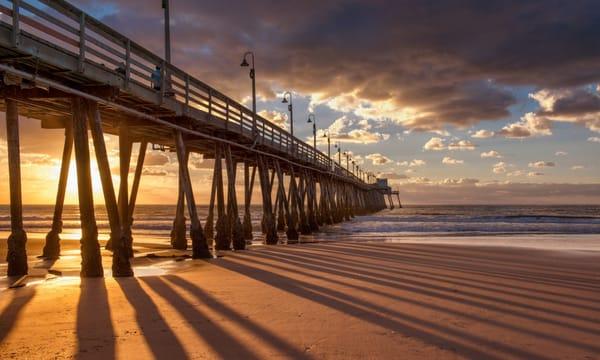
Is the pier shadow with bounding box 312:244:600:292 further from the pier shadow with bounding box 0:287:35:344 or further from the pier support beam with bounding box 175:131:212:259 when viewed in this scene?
the pier shadow with bounding box 0:287:35:344

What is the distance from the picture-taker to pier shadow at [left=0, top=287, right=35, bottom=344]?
598 centimetres

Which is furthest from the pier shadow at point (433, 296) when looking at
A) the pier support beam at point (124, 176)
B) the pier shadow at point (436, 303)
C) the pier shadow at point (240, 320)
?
the pier support beam at point (124, 176)

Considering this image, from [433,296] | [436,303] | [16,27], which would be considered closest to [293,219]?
[433,296]

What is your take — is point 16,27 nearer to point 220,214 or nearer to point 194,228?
point 194,228

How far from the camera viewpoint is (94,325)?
610 cm

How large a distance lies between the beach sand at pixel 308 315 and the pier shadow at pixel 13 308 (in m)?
0.02

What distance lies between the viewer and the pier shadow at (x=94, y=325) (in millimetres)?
5083

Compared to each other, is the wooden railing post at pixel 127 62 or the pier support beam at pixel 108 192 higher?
Result: the wooden railing post at pixel 127 62

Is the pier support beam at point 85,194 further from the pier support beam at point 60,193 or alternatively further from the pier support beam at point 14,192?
the pier support beam at point 60,193

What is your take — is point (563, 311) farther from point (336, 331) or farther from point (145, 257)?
point (145, 257)

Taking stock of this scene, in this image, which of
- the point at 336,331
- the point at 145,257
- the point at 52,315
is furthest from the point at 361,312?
the point at 145,257

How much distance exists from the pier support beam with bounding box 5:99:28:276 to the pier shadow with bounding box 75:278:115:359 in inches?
129

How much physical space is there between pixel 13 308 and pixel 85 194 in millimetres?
3540

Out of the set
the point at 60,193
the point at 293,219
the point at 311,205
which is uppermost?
the point at 60,193
